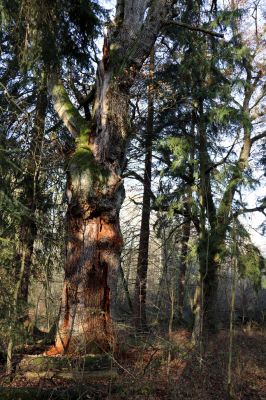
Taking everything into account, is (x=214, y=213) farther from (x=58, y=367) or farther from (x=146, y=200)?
(x=58, y=367)

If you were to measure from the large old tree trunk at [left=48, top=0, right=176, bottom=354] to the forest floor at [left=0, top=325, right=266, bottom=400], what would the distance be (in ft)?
2.00

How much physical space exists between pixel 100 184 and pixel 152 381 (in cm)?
339

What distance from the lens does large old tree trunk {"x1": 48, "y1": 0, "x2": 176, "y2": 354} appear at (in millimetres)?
7562

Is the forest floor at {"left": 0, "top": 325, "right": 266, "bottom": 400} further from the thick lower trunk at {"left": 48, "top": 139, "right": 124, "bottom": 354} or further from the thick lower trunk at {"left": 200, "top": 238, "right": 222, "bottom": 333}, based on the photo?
the thick lower trunk at {"left": 200, "top": 238, "right": 222, "bottom": 333}

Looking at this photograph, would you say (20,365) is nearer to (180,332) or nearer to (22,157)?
(22,157)

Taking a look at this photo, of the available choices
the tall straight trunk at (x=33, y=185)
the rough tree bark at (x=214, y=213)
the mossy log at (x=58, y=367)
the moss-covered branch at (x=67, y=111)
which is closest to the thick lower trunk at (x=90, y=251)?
the mossy log at (x=58, y=367)

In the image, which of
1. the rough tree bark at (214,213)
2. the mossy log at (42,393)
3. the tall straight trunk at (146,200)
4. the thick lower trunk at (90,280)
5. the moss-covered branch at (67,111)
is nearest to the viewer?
the mossy log at (42,393)

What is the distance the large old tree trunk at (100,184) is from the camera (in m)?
7.56

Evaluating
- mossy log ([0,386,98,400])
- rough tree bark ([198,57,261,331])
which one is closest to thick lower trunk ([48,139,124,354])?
mossy log ([0,386,98,400])

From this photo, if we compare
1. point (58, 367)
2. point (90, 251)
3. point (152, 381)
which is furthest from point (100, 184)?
point (152, 381)

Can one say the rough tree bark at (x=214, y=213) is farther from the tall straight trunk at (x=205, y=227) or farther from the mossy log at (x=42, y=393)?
the mossy log at (x=42, y=393)

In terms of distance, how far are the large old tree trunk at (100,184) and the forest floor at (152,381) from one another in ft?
2.00

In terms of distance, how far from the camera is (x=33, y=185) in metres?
9.02

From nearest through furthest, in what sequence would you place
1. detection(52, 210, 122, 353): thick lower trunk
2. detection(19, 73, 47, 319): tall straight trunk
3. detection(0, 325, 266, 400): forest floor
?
detection(0, 325, 266, 400): forest floor → detection(52, 210, 122, 353): thick lower trunk → detection(19, 73, 47, 319): tall straight trunk
